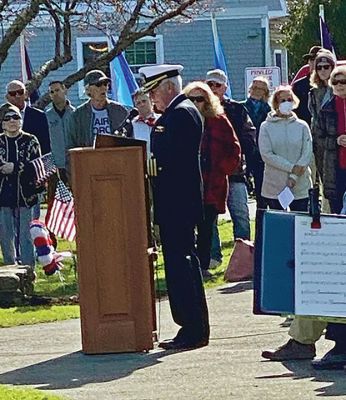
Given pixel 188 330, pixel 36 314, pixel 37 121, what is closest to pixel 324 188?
pixel 188 330

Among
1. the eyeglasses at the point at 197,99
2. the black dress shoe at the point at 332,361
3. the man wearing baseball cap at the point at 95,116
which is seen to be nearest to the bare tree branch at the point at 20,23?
the man wearing baseball cap at the point at 95,116

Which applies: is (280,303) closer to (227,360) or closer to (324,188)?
(227,360)

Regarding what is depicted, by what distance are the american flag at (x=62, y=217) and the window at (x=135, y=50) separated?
2063 centimetres

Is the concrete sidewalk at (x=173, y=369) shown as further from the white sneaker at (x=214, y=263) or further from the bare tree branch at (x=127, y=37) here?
the bare tree branch at (x=127, y=37)

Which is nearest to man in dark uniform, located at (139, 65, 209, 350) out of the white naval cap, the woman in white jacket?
the white naval cap

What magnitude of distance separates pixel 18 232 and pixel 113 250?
4808 mm

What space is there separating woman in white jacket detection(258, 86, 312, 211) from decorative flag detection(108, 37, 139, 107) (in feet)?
28.1

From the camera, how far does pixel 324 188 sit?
10227 mm

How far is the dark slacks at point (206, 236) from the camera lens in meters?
14.2

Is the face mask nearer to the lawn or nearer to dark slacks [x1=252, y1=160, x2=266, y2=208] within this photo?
the lawn

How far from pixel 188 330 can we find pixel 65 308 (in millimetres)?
2512

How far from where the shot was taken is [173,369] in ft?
30.7

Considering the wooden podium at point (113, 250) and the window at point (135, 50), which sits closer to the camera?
the wooden podium at point (113, 250)

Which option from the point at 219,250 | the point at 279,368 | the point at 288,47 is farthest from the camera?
the point at 288,47
